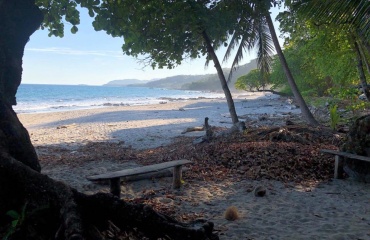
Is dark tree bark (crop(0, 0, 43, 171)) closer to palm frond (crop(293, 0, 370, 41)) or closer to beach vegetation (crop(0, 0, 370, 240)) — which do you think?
beach vegetation (crop(0, 0, 370, 240))

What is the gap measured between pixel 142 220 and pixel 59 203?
2.65ft

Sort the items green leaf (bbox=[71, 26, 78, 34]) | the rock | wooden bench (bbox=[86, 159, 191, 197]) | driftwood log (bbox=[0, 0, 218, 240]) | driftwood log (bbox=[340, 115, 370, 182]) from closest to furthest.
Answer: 1. driftwood log (bbox=[0, 0, 218, 240])
2. wooden bench (bbox=[86, 159, 191, 197])
3. green leaf (bbox=[71, 26, 78, 34])
4. the rock
5. driftwood log (bbox=[340, 115, 370, 182])

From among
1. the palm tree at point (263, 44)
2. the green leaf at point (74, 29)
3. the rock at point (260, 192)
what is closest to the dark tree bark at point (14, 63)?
the green leaf at point (74, 29)

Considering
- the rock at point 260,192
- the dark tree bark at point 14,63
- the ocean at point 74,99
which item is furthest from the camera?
the ocean at point 74,99

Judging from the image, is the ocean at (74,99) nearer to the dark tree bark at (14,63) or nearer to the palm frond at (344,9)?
the palm frond at (344,9)

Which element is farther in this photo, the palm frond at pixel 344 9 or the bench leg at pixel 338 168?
Answer: the bench leg at pixel 338 168

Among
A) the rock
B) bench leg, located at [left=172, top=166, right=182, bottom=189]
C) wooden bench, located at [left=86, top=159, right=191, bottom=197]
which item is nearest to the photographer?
wooden bench, located at [left=86, top=159, right=191, bottom=197]

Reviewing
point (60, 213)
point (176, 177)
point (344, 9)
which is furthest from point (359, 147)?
point (60, 213)

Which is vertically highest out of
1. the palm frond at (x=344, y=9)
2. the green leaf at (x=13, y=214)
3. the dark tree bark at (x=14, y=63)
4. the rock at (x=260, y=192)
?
the palm frond at (x=344, y=9)

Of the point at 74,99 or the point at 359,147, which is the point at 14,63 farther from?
the point at 74,99

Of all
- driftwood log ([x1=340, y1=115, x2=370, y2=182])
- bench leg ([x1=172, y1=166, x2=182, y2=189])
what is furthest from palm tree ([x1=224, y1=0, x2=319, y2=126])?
bench leg ([x1=172, y1=166, x2=182, y2=189])

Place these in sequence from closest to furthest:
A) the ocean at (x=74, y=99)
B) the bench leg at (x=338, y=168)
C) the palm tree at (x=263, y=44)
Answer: the bench leg at (x=338, y=168), the palm tree at (x=263, y=44), the ocean at (x=74, y=99)

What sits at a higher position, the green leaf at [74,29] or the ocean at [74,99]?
the green leaf at [74,29]

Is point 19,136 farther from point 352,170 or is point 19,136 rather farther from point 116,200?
point 352,170
